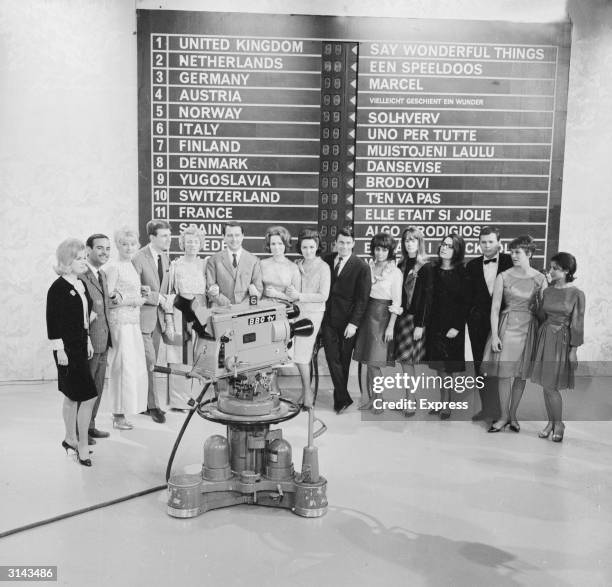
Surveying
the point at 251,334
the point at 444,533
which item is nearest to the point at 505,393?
the point at 444,533

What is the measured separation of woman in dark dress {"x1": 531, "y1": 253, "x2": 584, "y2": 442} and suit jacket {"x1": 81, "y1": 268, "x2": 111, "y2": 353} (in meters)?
2.81

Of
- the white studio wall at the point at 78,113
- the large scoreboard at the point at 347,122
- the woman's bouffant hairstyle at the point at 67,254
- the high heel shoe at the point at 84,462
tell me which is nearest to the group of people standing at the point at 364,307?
the high heel shoe at the point at 84,462

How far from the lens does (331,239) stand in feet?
19.6

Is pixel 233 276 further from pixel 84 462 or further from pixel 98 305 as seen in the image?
pixel 84 462

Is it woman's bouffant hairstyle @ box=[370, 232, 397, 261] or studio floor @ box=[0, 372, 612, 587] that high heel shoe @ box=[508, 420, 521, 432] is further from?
woman's bouffant hairstyle @ box=[370, 232, 397, 261]

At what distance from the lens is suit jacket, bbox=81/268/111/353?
161 inches

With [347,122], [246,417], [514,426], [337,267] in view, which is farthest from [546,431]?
[347,122]

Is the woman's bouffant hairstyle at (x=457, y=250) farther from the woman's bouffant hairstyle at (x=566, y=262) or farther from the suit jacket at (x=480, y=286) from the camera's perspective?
the woman's bouffant hairstyle at (x=566, y=262)

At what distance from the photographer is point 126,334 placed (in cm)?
445

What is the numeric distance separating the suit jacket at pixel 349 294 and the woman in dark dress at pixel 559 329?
1.25 meters

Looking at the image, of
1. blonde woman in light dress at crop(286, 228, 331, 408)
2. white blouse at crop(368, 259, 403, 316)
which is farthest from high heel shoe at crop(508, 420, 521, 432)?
blonde woman in light dress at crop(286, 228, 331, 408)

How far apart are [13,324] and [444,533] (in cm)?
430

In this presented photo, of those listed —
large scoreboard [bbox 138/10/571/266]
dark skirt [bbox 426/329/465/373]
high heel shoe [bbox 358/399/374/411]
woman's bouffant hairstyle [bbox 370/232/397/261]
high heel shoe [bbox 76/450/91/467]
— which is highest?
large scoreboard [bbox 138/10/571/266]

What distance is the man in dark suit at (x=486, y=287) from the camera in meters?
4.92
